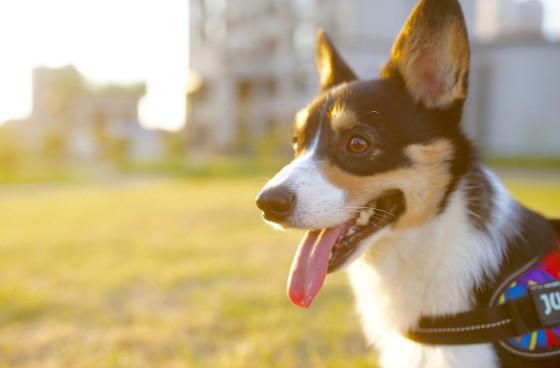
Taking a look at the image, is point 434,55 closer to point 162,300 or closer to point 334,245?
point 334,245

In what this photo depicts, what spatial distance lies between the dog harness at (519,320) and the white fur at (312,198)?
1.95ft

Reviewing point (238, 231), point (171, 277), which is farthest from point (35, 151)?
point (171, 277)

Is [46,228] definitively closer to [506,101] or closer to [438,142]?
[438,142]

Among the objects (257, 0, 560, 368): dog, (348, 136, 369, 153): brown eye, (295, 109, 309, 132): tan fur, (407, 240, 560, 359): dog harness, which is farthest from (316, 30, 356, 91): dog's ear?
(407, 240, 560, 359): dog harness

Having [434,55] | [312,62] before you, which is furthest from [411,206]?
[312,62]

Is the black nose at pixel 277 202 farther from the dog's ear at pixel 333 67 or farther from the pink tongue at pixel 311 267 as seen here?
the dog's ear at pixel 333 67

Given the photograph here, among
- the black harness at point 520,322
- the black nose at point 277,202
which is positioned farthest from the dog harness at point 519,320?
the black nose at point 277,202

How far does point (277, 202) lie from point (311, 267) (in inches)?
12.7

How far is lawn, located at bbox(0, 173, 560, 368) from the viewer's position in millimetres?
3160

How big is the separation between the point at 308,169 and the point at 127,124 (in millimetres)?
44241

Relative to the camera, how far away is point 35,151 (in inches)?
1161

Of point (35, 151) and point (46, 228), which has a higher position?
point (46, 228)

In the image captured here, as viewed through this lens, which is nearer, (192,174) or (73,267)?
(73,267)

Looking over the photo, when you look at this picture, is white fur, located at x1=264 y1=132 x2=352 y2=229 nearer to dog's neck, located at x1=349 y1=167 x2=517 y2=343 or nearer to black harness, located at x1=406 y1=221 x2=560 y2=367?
dog's neck, located at x1=349 y1=167 x2=517 y2=343
